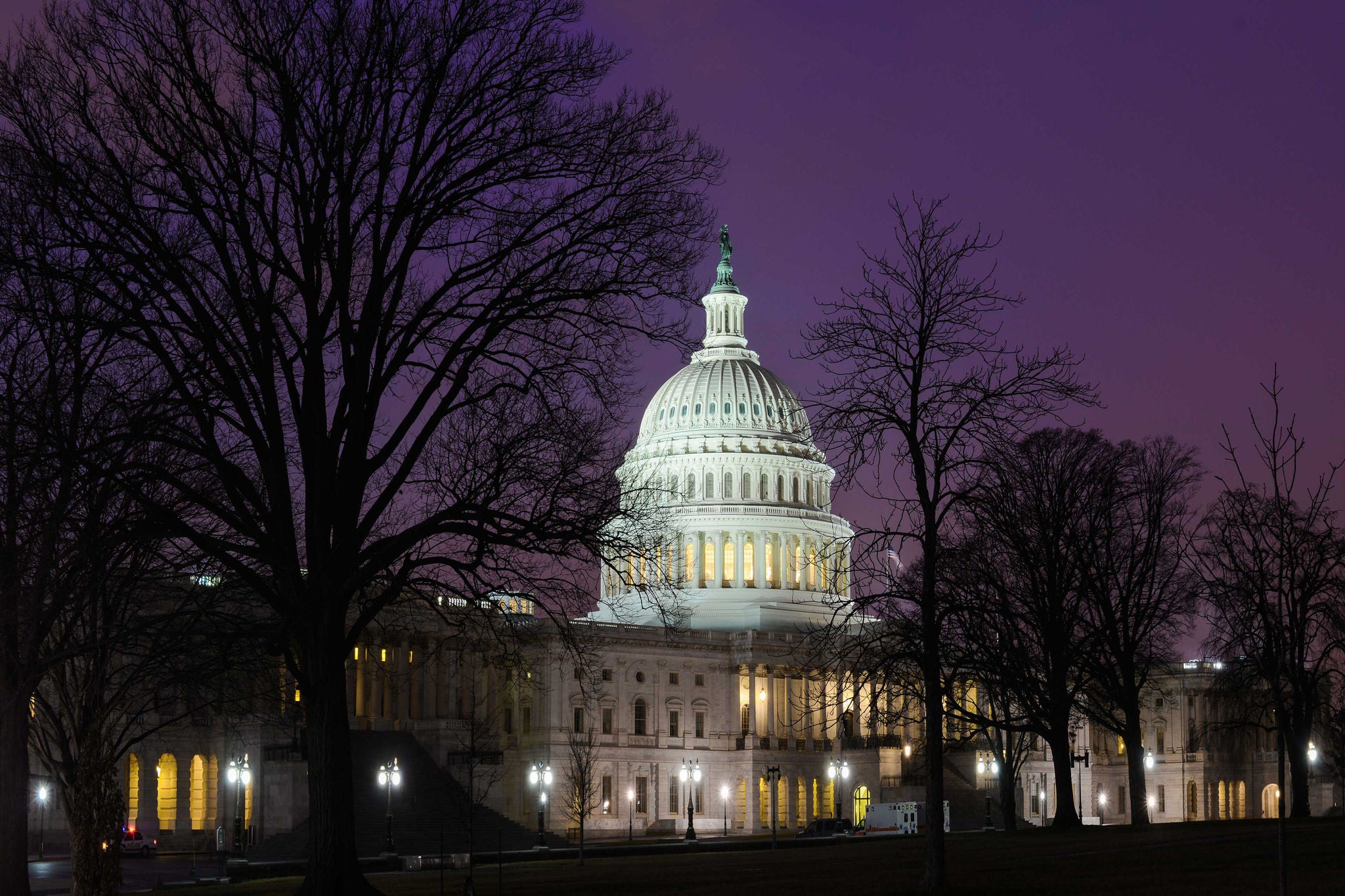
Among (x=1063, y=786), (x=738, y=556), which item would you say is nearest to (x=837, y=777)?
(x=738, y=556)

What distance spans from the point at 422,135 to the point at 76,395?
772 cm

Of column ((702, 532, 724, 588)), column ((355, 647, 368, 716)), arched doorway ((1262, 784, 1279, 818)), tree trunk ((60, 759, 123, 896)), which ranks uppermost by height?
column ((702, 532, 724, 588))

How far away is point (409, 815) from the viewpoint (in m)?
87.8

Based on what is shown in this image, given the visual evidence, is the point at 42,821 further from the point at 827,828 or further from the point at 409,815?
the point at 827,828

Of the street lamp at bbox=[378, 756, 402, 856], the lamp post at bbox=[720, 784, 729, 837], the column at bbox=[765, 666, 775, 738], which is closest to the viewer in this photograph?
the street lamp at bbox=[378, 756, 402, 856]

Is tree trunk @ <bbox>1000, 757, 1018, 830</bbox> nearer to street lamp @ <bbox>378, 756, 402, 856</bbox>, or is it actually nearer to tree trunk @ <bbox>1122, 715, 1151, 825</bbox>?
tree trunk @ <bbox>1122, 715, 1151, 825</bbox>

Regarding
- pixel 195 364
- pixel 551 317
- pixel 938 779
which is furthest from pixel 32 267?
pixel 938 779

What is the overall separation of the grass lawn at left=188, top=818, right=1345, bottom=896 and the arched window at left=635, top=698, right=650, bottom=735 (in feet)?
213

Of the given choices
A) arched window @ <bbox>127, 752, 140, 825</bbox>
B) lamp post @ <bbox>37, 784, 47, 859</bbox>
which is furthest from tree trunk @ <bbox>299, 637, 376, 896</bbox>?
arched window @ <bbox>127, 752, 140, 825</bbox>

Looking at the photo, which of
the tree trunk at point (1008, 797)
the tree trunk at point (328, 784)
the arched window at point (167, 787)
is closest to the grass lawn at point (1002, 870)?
the tree trunk at point (328, 784)

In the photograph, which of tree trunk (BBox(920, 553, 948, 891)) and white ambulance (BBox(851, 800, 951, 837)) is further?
white ambulance (BBox(851, 800, 951, 837))

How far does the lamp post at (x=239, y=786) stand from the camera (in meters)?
79.9

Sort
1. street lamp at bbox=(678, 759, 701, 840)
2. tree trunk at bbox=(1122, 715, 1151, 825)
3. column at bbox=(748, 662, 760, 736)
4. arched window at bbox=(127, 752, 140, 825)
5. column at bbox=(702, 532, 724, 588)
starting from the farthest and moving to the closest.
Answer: column at bbox=(702, 532, 724, 588) → column at bbox=(748, 662, 760, 736) → street lamp at bbox=(678, 759, 701, 840) → arched window at bbox=(127, 752, 140, 825) → tree trunk at bbox=(1122, 715, 1151, 825)

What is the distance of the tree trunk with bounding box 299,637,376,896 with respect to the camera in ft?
89.7
